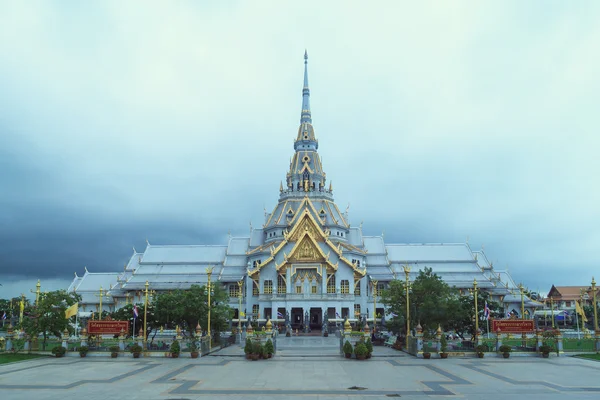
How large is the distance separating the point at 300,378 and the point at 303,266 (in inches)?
1655

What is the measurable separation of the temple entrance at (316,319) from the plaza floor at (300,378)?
31.8m

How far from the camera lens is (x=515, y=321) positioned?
121 ft

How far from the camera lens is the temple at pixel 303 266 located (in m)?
67.2

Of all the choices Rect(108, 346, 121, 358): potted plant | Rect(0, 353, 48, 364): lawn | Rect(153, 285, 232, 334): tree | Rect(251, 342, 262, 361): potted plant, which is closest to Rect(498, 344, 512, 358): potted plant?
Rect(251, 342, 262, 361): potted plant

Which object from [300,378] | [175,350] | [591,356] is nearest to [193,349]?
[175,350]

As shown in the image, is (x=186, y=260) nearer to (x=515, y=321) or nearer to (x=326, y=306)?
(x=326, y=306)

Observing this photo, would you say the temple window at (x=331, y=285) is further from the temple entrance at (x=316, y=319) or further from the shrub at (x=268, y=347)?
the shrub at (x=268, y=347)

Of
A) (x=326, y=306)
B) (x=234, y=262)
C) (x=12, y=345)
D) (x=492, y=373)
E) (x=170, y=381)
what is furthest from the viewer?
(x=234, y=262)

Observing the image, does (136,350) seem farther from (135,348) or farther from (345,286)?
(345,286)

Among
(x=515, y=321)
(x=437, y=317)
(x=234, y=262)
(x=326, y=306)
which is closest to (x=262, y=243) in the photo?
(x=234, y=262)

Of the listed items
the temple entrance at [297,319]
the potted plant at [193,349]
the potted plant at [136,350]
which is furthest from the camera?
the temple entrance at [297,319]

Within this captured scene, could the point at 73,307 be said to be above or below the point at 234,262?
below

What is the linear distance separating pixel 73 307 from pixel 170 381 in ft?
59.5

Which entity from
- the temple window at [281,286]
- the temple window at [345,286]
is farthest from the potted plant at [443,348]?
the temple window at [281,286]
